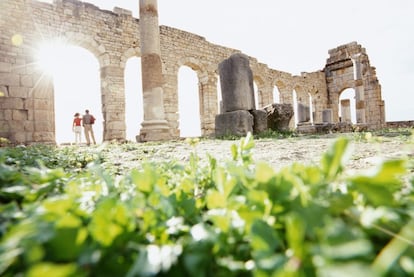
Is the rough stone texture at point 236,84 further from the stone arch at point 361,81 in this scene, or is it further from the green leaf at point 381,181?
the stone arch at point 361,81

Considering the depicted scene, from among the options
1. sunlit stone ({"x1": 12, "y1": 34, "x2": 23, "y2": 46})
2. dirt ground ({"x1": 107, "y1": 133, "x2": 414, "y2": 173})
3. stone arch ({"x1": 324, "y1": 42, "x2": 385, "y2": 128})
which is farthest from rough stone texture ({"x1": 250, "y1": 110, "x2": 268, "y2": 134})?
stone arch ({"x1": 324, "y1": 42, "x2": 385, "y2": 128})

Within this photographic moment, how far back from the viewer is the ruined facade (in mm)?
8352

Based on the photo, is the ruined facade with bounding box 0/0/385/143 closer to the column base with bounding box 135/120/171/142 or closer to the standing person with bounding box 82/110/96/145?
the standing person with bounding box 82/110/96/145

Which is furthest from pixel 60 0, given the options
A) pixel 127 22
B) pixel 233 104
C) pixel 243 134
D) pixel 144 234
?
pixel 144 234

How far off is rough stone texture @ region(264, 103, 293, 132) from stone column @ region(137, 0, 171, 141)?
3.30 m

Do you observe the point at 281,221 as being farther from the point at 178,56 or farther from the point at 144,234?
the point at 178,56

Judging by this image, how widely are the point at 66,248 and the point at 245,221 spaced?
0.32 m

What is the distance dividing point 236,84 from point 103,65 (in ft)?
20.3

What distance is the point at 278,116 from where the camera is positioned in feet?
27.2

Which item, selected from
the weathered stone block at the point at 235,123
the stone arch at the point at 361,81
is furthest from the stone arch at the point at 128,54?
the stone arch at the point at 361,81

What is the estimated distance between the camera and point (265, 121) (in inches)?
313

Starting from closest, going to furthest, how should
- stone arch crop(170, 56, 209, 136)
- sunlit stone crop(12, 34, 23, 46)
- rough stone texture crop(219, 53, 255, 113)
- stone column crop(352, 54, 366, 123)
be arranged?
rough stone texture crop(219, 53, 255, 113)
sunlit stone crop(12, 34, 23, 46)
stone arch crop(170, 56, 209, 136)
stone column crop(352, 54, 366, 123)

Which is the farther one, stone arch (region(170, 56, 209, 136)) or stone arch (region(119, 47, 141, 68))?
stone arch (region(170, 56, 209, 136))

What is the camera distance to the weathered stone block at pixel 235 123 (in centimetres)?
719
